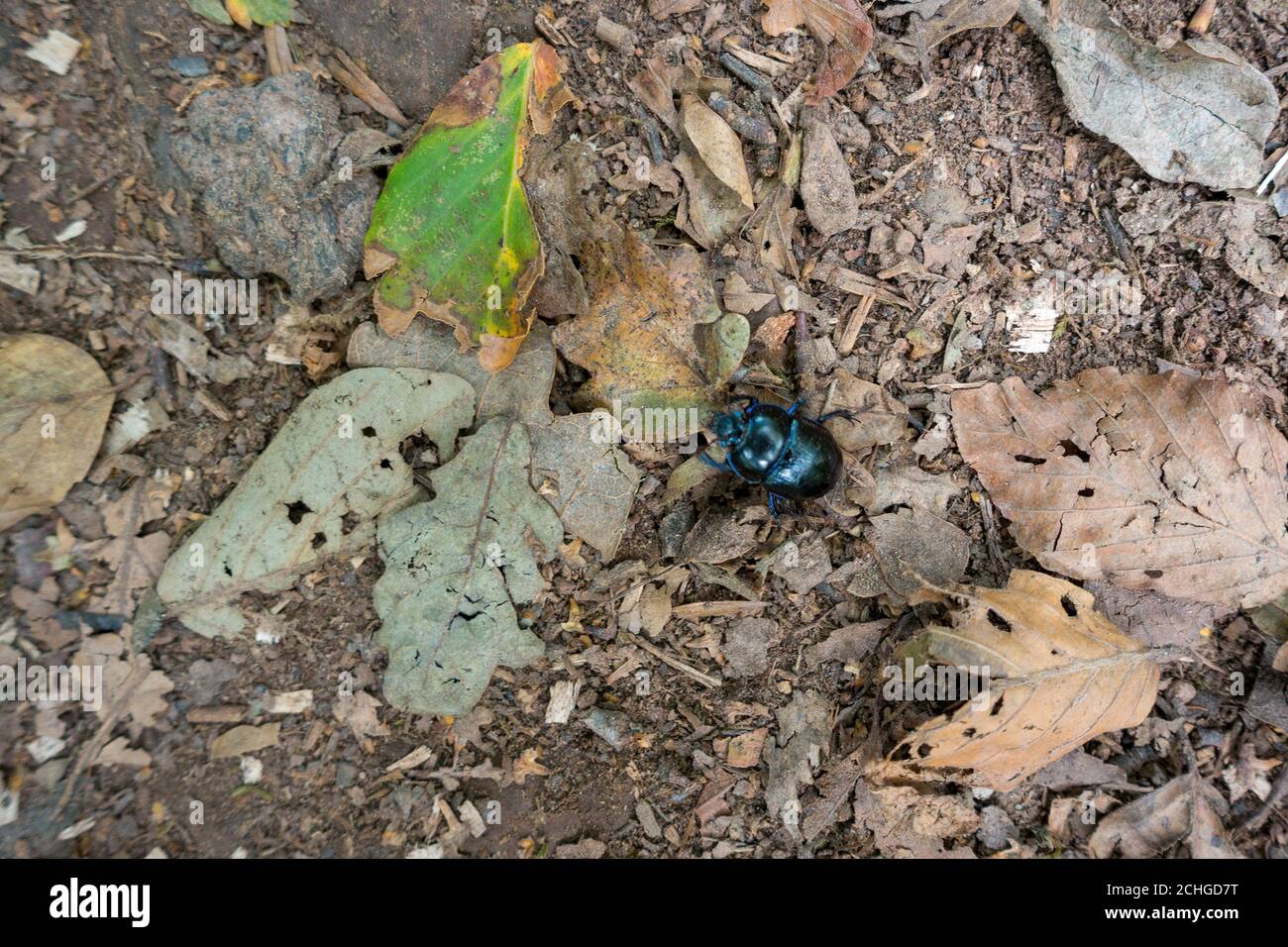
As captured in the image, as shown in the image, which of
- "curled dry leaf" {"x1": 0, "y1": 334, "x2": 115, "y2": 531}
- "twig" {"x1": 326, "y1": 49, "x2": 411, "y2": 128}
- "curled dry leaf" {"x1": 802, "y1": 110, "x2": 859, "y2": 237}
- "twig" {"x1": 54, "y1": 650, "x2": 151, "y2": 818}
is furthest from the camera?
"curled dry leaf" {"x1": 802, "y1": 110, "x2": 859, "y2": 237}

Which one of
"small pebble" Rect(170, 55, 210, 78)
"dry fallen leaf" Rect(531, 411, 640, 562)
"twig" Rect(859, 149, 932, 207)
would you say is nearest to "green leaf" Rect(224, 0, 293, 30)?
"small pebble" Rect(170, 55, 210, 78)

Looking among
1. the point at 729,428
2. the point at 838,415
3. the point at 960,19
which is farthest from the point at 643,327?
the point at 960,19

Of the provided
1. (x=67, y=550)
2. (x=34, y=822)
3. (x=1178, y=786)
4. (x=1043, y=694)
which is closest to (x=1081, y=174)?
(x=1043, y=694)

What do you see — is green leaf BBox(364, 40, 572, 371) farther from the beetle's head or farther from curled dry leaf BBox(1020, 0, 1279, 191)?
curled dry leaf BBox(1020, 0, 1279, 191)

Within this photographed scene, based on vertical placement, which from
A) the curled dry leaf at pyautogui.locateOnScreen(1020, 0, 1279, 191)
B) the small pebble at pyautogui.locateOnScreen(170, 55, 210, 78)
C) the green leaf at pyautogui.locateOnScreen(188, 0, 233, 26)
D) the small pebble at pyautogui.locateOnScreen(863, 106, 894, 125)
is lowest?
the small pebble at pyautogui.locateOnScreen(170, 55, 210, 78)

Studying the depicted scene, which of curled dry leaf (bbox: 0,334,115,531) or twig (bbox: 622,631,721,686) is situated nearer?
curled dry leaf (bbox: 0,334,115,531)

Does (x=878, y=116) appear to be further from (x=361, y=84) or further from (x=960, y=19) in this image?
(x=361, y=84)
